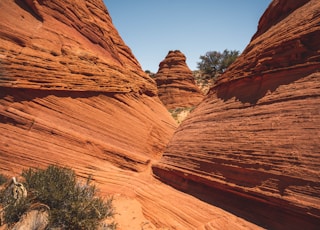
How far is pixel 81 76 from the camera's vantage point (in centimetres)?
909

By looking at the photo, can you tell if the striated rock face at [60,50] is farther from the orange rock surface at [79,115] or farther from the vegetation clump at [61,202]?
the vegetation clump at [61,202]

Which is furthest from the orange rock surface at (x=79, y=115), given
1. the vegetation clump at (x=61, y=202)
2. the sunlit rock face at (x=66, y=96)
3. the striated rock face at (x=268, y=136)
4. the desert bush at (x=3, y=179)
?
the vegetation clump at (x=61, y=202)

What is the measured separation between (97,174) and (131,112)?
11.7ft

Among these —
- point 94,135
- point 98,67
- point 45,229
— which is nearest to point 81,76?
point 98,67

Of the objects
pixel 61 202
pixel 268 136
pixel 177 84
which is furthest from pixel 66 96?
pixel 177 84

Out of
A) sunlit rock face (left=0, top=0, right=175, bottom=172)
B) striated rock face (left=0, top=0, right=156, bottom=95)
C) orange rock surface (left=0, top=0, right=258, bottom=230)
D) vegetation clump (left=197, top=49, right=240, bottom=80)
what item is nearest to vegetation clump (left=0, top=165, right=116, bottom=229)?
orange rock surface (left=0, top=0, right=258, bottom=230)

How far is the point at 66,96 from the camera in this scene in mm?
8594

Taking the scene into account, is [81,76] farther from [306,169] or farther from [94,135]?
[306,169]

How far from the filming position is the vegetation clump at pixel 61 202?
4.55m

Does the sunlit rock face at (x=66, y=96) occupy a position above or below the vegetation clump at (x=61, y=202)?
above

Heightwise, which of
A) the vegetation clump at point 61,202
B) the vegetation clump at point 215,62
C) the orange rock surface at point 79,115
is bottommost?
the vegetation clump at point 61,202

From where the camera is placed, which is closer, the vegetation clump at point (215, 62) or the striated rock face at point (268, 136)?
the striated rock face at point (268, 136)

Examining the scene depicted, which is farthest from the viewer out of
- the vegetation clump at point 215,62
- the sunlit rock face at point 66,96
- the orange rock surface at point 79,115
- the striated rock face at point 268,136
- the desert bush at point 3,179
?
the vegetation clump at point 215,62

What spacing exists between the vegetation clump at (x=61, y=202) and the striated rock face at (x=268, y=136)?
9.58 feet
